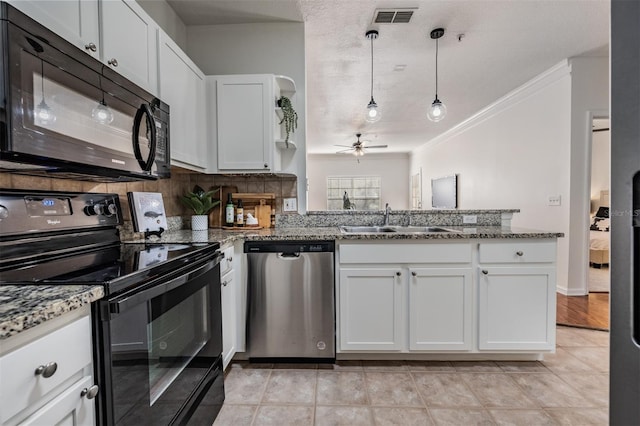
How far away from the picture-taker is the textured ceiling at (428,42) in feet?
7.50

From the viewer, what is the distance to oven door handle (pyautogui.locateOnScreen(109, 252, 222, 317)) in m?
0.82

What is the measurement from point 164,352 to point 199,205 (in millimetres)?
1346

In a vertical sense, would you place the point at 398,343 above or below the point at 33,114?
below

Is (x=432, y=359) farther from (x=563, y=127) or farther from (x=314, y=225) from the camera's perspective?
(x=563, y=127)

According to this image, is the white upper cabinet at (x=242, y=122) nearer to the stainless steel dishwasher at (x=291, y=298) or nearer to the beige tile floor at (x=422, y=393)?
the stainless steel dishwasher at (x=291, y=298)

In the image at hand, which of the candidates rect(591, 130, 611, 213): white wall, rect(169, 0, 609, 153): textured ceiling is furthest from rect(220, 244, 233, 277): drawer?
rect(591, 130, 611, 213): white wall

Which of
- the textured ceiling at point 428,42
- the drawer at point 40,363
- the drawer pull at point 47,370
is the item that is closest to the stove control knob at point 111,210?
the drawer at point 40,363

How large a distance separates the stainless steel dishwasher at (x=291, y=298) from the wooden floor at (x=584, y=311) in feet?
7.21

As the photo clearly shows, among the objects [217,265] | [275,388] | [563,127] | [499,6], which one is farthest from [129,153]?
[563,127]

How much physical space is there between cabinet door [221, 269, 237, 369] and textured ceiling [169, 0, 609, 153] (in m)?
2.01

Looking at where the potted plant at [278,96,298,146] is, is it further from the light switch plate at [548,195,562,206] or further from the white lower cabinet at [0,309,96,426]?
the light switch plate at [548,195,562,206]

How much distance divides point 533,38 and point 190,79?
118 inches

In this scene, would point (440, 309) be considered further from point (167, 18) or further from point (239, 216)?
point (167, 18)

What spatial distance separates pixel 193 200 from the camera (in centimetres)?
226
